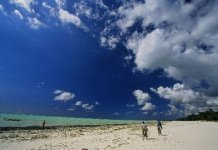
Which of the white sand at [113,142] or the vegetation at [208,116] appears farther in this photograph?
the vegetation at [208,116]

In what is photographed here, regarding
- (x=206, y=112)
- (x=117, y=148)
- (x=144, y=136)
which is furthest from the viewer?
(x=206, y=112)

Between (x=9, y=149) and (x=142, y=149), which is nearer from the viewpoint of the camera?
(x=142, y=149)

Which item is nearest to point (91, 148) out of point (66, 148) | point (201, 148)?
point (66, 148)

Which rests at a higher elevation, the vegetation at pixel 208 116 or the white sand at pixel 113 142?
the vegetation at pixel 208 116

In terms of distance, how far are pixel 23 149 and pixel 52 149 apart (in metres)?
2.76

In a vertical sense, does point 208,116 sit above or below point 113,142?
above

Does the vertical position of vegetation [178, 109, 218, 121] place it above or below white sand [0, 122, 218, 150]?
above

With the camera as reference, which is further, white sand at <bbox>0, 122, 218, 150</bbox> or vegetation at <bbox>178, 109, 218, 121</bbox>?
vegetation at <bbox>178, 109, 218, 121</bbox>

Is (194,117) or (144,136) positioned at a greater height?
(194,117)

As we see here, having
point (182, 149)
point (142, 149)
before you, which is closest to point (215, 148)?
point (182, 149)

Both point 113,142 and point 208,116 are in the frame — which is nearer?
point 113,142

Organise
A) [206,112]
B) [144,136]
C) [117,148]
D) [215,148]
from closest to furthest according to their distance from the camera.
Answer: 1. [215,148]
2. [117,148]
3. [144,136]
4. [206,112]

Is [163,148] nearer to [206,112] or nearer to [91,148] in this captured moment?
[91,148]

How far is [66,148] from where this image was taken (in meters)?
23.9
